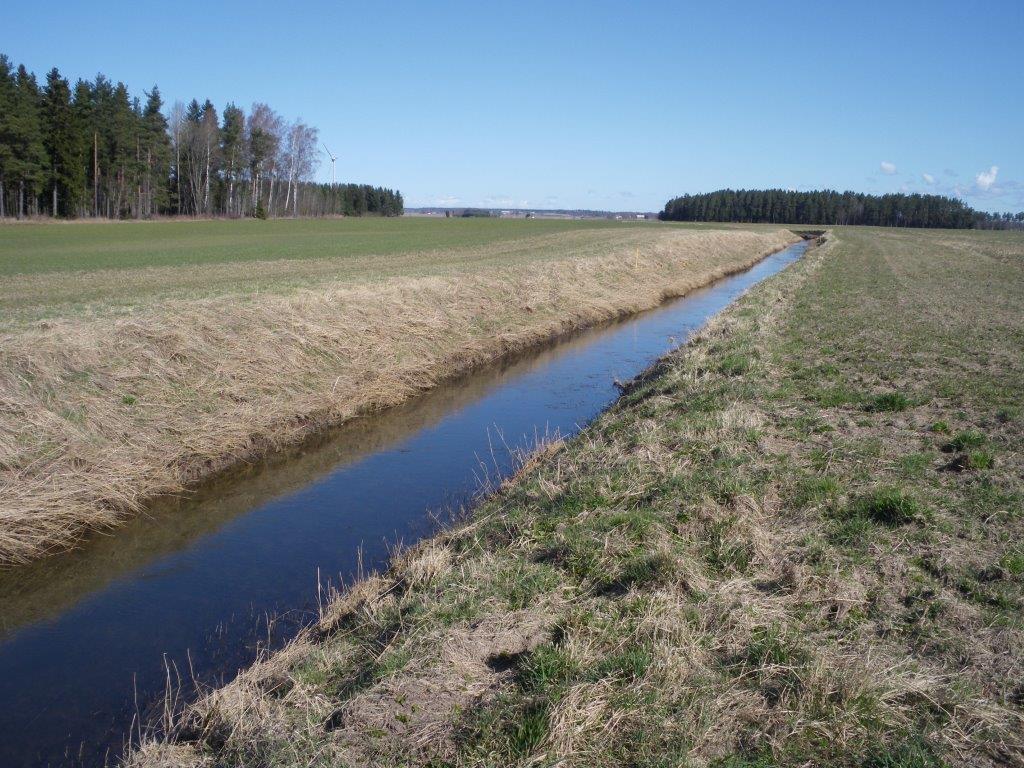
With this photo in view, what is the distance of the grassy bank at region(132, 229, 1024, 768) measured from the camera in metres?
4.24

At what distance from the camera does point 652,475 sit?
26.7ft

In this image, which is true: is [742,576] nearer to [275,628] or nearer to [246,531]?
[275,628]

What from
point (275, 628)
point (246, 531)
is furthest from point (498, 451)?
point (275, 628)

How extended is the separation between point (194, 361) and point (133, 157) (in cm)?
7177

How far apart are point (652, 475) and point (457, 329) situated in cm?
1224

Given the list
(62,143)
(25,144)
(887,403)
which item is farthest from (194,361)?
(62,143)

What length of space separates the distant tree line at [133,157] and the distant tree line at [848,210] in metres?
88.7

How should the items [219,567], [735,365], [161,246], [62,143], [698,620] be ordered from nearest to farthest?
[698,620] < [219,567] < [735,365] < [161,246] < [62,143]

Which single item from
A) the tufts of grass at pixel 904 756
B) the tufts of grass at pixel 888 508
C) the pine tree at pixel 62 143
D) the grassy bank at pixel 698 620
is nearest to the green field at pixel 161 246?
the pine tree at pixel 62 143

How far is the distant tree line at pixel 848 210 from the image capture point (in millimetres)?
140250

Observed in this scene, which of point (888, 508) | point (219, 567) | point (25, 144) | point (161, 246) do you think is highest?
point (25, 144)

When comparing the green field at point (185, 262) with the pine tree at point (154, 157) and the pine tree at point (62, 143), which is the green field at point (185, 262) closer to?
the pine tree at point (62, 143)

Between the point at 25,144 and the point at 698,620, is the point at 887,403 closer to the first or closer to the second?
the point at 698,620

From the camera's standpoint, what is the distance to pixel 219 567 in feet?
27.5
